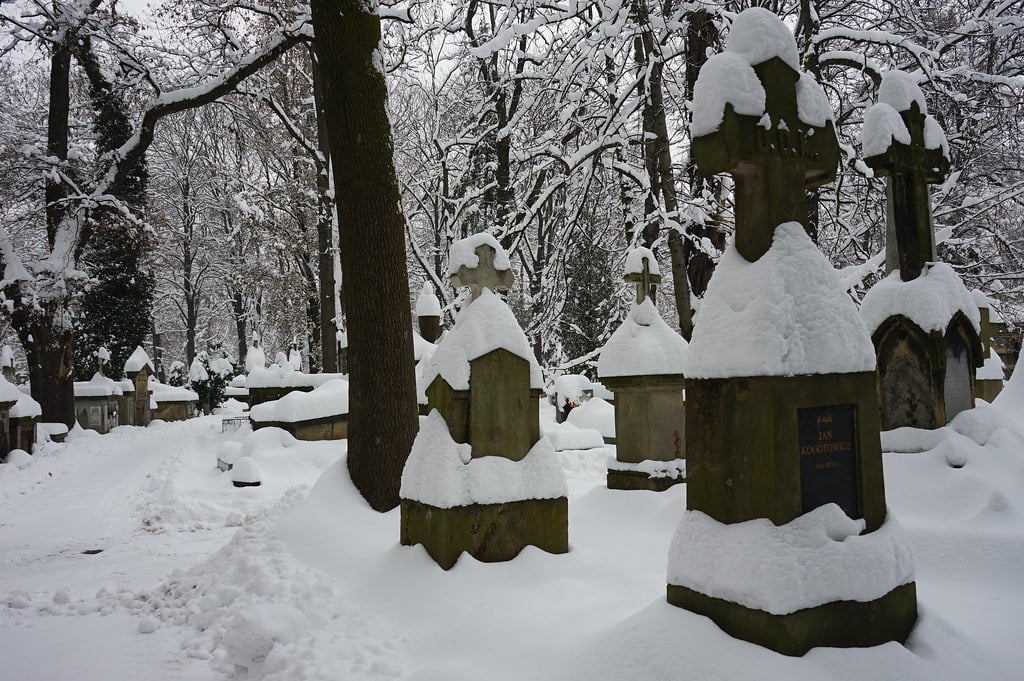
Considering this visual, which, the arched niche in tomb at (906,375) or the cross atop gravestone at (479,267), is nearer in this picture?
the cross atop gravestone at (479,267)

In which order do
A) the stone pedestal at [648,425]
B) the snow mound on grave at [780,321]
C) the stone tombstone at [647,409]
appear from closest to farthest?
1. the snow mound on grave at [780,321]
2. the stone tombstone at [647,409]
3. the stone pedestal at [648,425]

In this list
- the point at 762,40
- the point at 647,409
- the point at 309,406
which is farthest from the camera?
the point at 309,406

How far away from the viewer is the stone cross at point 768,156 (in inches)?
149

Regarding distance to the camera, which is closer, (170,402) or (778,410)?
(778,410)

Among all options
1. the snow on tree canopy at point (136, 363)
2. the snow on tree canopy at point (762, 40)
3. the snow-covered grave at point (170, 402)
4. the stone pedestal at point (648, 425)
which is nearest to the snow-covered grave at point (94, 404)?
the snow on tree canopy at point (136, 363)

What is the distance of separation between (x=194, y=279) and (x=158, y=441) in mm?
21707

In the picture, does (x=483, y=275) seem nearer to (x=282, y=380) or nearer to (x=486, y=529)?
(x=486, y=529)

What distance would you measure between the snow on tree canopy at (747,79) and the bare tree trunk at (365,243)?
13.7 ft

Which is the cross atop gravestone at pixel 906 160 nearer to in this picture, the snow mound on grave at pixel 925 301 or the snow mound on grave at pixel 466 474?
the snow mound on grave at pixel 925 301

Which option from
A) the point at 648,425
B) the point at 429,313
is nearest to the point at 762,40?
the point at 648,425

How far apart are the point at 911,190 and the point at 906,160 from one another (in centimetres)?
33

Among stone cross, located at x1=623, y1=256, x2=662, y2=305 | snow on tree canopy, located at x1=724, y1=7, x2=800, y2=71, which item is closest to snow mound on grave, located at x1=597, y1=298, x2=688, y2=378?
stone cross, located at x1=623, y1=256, x2=662, y2=305

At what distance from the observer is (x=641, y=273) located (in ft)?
29.3

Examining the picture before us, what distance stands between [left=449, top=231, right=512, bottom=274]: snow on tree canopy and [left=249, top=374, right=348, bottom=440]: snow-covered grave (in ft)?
28.2
